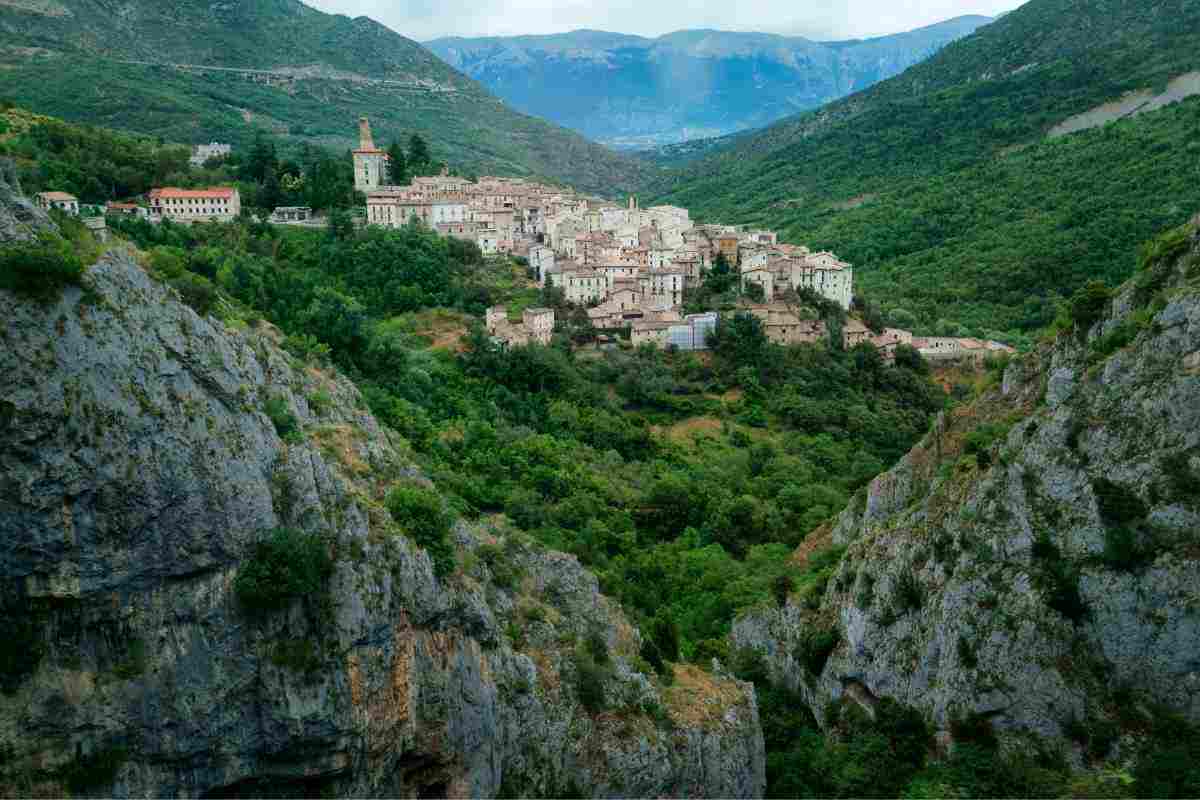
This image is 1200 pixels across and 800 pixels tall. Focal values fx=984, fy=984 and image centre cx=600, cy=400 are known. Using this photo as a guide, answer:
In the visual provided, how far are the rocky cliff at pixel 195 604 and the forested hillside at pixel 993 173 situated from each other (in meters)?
58.1

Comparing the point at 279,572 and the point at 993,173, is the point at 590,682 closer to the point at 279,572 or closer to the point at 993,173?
the point at 279,572

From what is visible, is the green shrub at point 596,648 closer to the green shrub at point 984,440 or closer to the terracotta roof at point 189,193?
the green shrub at point 984,440

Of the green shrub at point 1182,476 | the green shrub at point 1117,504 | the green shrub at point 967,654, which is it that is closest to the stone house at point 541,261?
the green shrub at point 967,654

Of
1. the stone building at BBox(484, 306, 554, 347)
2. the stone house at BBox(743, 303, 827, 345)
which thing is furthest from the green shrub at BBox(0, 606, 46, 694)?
the stone house at BBox(743, 303, 827, 345)

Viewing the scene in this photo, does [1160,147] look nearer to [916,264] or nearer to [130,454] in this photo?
[916,264]

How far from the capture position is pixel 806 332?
59.6 metres

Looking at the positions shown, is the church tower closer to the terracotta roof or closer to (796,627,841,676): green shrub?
the terracotta roof

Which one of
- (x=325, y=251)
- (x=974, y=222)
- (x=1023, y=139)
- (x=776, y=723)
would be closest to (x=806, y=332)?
(x=325, y=251)

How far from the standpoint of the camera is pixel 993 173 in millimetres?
110438

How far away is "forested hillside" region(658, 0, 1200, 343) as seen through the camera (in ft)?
265

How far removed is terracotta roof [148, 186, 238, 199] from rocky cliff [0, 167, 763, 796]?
3490cm

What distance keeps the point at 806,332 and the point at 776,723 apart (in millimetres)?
36590

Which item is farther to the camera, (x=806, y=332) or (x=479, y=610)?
(x=806, y=332)

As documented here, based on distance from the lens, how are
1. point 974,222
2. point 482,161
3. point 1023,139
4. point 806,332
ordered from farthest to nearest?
point 482,161 → point 1023,139 → point 974,222 → point 806,332
